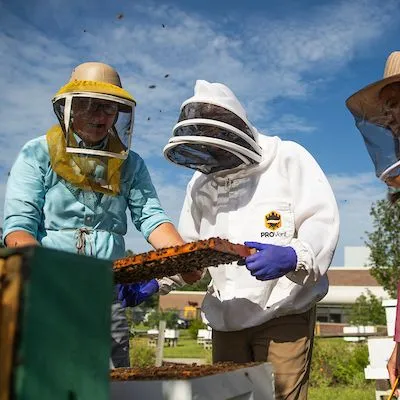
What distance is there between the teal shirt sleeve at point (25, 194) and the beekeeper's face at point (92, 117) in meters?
0.20

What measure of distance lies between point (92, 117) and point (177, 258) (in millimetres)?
909

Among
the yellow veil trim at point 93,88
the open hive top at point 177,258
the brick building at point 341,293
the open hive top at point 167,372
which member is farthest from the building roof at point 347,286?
the open hive top at point 167,372

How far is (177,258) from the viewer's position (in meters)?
1.87

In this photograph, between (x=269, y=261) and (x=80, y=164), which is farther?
(x=80, y=164)

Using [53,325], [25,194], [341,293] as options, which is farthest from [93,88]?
[341,293]

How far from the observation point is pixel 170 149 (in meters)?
2.64

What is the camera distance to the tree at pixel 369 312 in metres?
20.3

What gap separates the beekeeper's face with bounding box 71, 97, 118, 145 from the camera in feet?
8.07

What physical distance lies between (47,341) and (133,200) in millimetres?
1713

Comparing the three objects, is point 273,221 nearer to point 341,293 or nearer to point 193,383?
point 193,383

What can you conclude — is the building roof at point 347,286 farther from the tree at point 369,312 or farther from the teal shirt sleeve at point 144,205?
the teal shirt sleeve at point 144,205

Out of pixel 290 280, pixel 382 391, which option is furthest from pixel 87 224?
pixel 382 391

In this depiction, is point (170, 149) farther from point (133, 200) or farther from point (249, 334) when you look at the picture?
point (249, 334)

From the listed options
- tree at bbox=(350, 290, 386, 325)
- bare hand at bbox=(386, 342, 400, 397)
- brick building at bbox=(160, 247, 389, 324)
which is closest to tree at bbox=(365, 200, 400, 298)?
tree at bbox=(350, 290, 386, 325)
